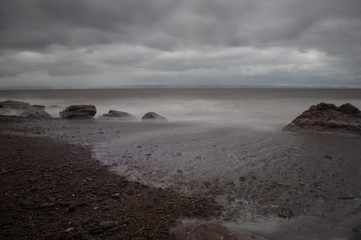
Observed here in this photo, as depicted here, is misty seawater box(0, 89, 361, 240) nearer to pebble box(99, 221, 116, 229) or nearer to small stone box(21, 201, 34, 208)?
pebble box(99, 221, 116, 229)

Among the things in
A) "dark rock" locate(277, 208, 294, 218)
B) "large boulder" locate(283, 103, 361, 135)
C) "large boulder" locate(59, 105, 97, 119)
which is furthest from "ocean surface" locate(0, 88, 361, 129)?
"dark rock" locate(277, 208, 294, 218)

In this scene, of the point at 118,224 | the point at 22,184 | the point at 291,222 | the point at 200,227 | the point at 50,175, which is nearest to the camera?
the point at 200,227

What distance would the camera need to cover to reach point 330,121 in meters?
12.8

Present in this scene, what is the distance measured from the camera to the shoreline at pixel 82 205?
12.1 feet

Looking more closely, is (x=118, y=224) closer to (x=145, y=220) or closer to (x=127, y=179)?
(x=145, y=220)

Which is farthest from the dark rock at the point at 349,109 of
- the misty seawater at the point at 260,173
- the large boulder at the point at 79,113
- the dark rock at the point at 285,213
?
the large boulder at the point at 79,113

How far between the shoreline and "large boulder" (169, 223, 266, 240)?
0.91ft

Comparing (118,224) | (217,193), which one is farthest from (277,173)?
(118,224)

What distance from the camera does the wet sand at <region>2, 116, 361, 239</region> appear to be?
431 cm

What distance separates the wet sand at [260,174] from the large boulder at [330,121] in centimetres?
136

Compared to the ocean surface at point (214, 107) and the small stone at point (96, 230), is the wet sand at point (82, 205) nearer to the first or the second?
the small stone at point (96, 230)

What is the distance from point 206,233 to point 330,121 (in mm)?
11861

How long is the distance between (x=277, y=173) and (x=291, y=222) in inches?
96.4

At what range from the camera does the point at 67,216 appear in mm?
4070
